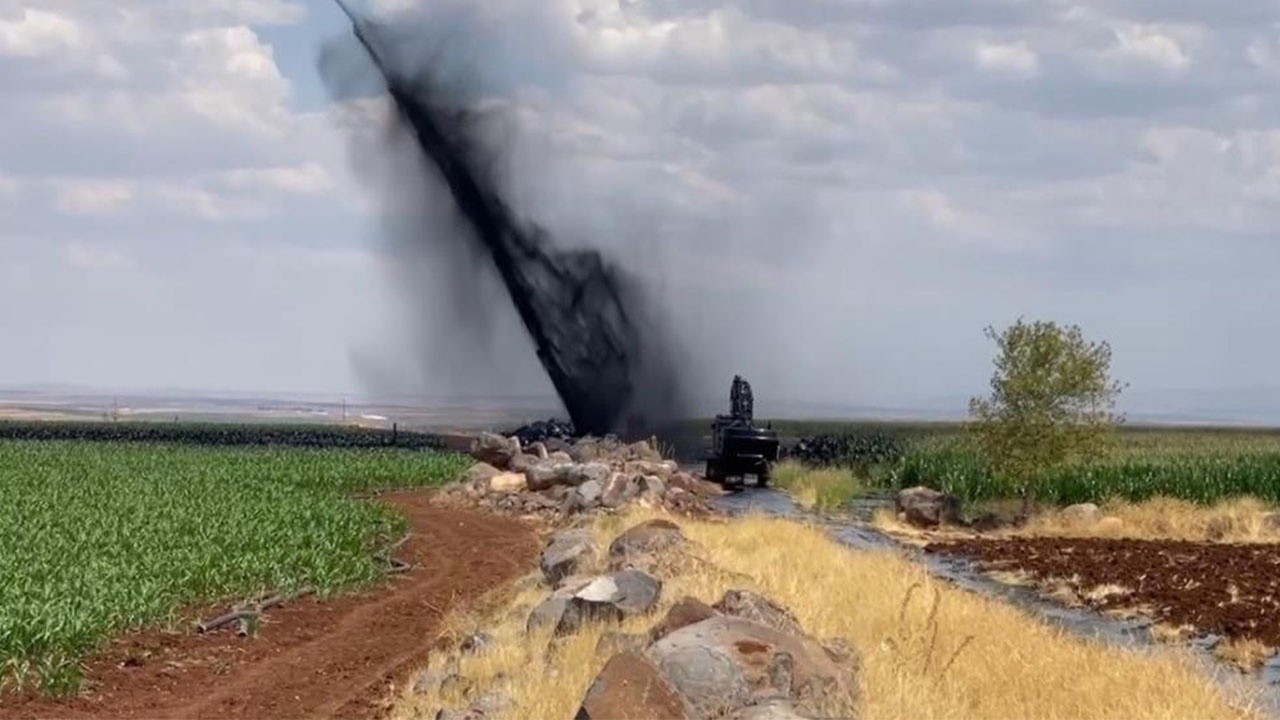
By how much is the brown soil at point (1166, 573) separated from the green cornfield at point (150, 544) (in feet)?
37.1

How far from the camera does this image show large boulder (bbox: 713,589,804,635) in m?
13.2

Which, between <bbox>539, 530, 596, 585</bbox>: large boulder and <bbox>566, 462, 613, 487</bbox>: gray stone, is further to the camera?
<bbox>566, 462, 613, 487</bbox>: gray stone

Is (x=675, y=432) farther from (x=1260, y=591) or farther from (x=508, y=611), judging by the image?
(x=508, y=611)

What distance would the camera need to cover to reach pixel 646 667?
10.6 metres

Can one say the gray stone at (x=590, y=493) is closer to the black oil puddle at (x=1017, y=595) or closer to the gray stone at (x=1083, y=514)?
the black oil puddle at (x=1017, y=595)

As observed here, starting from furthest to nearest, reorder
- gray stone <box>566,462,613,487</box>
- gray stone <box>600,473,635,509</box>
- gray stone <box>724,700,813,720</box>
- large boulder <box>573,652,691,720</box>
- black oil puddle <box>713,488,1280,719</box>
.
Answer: gray stone <box>566,462,613,487</box>
gray stone <box>600,473,635,509</box>
black oil puddle <box>713,488,1280,719</box>
large boulder <box>573,652,691,720</box>
gray stone <box>724,700,813,720</box>

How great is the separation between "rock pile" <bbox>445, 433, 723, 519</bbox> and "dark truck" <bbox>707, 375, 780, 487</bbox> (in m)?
2.23

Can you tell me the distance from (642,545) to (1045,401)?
26.0 m

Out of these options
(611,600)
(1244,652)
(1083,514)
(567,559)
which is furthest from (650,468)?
(611,600)

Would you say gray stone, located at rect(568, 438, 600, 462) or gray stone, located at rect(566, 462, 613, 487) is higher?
→ gray stone, located at rect(568, 438, 600, 462)

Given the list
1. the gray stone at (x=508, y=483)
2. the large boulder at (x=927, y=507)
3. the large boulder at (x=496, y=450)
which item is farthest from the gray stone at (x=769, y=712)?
the large boulder at (x=496, y=450)

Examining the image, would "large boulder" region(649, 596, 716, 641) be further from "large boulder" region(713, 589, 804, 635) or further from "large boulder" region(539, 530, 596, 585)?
"large boulder" region(539, 530, 596, 585)

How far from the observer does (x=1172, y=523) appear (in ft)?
141

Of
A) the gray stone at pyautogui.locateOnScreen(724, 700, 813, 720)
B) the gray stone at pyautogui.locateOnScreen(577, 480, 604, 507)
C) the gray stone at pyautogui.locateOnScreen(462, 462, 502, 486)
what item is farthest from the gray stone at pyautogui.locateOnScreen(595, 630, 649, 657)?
the gray stone at pyautogui.locateOnScreen(462, 462, 502, 486)
